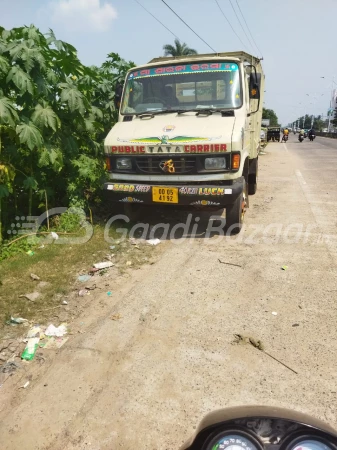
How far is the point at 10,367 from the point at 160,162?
3151 millimetres

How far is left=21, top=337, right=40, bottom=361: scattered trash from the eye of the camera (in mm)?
2762

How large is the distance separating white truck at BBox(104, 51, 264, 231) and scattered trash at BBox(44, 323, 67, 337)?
237cm

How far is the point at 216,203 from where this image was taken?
15.8 ft

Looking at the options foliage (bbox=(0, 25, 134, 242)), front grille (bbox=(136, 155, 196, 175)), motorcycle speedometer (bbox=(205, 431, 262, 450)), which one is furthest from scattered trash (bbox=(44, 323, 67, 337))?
front grille (bbox=(136, 155, 196, 175))

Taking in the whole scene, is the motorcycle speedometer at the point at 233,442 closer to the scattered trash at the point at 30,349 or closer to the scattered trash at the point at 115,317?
the scattered trash at the point at 30,349

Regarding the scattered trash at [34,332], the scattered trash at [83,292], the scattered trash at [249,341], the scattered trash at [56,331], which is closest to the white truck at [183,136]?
the scattered trash at [83,292]

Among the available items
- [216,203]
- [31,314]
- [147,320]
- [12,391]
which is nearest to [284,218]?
[216,203]

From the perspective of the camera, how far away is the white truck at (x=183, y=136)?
4.70 metres

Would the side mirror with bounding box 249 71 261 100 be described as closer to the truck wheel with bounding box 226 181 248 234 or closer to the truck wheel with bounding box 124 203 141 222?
the truck wheel with bounding box 226 181 248 234

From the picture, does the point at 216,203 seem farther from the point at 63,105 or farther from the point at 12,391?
the point at 12,391

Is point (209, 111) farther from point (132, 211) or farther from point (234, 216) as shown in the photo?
point (132, 211)

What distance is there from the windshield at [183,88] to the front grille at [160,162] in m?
1.00

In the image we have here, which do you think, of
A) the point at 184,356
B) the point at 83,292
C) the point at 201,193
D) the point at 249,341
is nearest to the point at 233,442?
the point at 184,356

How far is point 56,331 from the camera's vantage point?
3.09m
